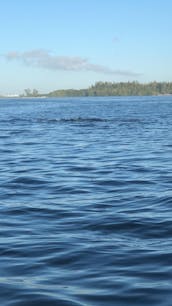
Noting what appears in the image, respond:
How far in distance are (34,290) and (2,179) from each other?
10479 mm

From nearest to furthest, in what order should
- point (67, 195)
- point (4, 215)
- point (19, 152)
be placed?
point (4, 215)
point (67, 195)
point (19, 152)

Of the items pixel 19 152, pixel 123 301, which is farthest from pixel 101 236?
pixel 19 152

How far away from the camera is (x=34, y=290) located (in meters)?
7.36

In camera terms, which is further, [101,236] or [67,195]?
[67,195]

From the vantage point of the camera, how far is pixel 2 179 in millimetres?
17594

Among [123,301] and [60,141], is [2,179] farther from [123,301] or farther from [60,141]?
[60,141]

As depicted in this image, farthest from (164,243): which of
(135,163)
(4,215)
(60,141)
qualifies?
(60,141)

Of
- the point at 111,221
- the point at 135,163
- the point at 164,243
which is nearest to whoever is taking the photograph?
the point at 164,243

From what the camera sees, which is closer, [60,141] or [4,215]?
[4,215]

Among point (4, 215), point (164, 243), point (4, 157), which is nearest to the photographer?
point (164, 243)

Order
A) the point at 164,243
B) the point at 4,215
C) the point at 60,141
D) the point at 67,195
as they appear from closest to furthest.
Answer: the point at 164,243 < the point at 4,215 < the point at 67,195 < the point at 60,141

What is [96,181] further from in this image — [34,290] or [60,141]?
[60,141]

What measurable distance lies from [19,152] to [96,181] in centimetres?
1048

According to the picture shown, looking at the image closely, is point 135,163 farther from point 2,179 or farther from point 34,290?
point 34,290
